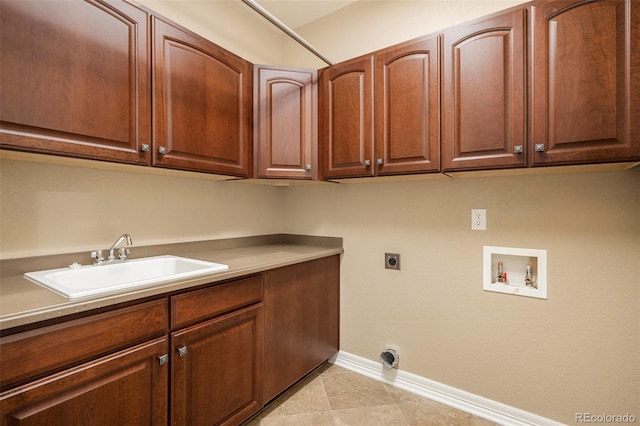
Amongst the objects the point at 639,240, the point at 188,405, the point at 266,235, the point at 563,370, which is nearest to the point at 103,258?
the point at 188,405

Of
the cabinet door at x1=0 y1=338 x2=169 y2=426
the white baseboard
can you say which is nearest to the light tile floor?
the white baseboard

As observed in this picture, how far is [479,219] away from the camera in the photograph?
178cm

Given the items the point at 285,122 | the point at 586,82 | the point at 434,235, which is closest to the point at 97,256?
the point at 285,122

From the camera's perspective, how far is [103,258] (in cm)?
154

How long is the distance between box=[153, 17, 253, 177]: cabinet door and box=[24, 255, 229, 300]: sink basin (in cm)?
55

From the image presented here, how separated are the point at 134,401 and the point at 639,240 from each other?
228 centimetres

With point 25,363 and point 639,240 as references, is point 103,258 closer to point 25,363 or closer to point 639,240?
point 25,363

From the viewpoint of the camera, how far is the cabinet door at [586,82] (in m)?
1.20

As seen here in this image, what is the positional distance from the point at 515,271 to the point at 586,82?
99 cm

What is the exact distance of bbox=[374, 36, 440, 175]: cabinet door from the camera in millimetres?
1621

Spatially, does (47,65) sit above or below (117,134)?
above

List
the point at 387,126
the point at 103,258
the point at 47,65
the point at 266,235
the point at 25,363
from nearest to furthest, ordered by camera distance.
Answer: the point at 25,363 < the point at 47,65 < the point at 103,258 < the point at 387,126 < the point at 266,235

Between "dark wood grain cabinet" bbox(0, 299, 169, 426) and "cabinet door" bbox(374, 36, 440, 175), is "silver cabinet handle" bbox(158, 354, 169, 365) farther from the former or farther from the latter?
"cabinet door" bbox(374, 36, 440, 175)

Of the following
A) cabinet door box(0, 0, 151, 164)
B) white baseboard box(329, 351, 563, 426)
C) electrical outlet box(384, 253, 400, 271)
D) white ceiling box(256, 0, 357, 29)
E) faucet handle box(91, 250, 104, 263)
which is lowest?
white baseboard box(329, 351, 563, 426)
